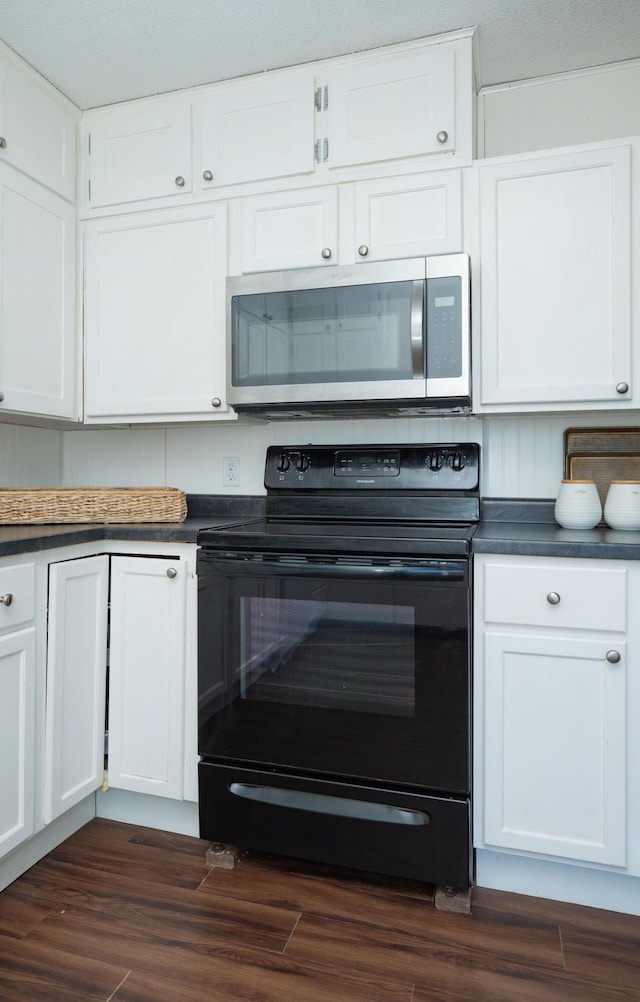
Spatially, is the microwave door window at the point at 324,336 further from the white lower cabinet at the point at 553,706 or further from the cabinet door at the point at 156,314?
the white lower cabinet at the point at 553,706

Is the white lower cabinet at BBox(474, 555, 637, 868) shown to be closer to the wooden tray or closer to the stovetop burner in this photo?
the stovetop burner

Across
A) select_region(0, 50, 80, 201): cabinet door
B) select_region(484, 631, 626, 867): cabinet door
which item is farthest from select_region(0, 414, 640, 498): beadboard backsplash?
select_region(0, 50, 80, 201): cabinet door

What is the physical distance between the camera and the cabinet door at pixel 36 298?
200 cm

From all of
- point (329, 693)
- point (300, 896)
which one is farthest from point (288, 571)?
point (300, 896)

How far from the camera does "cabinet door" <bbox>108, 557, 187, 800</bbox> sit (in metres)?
1.91

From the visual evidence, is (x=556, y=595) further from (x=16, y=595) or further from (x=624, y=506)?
(x=16, y=595)

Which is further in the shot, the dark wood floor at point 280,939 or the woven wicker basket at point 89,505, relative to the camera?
the woven wicker basket at point 89,505

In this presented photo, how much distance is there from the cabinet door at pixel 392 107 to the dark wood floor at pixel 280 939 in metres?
2.07

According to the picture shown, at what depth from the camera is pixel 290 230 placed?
2.03 meters

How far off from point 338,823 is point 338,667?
0.41 meters

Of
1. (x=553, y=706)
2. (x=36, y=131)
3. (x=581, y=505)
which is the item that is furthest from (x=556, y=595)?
(x=36, y=131)

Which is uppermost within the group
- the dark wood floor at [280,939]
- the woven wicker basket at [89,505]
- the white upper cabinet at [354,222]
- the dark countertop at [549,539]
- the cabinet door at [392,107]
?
the cabinet door at [392,107]

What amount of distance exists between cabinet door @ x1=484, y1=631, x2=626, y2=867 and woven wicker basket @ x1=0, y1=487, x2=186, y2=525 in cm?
110

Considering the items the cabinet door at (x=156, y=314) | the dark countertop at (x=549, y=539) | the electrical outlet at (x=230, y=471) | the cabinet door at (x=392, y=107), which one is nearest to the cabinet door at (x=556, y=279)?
the cabinet door at (x=392, y=107)
